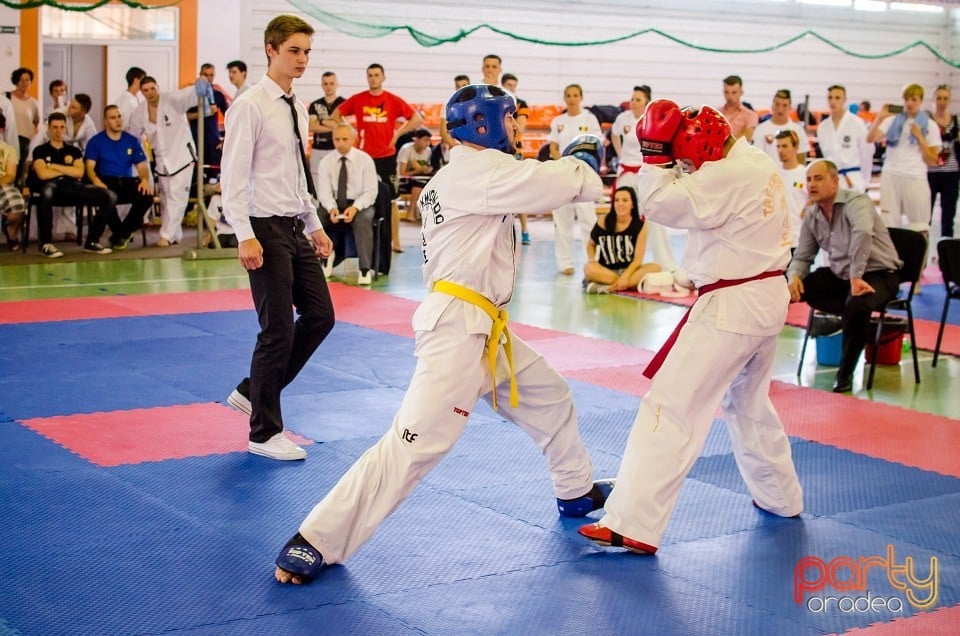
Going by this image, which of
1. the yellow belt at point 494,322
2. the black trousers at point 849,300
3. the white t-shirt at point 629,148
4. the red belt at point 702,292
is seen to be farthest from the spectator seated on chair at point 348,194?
the yellow belt at point 494,322

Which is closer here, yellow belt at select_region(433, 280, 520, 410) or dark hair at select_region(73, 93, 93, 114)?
yellow belt at select_region(433, 280, 520, 410)

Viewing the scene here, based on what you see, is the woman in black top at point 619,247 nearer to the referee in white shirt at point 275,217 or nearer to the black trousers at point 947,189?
the black trousers at point 947,189

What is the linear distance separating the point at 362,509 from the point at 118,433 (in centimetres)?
225

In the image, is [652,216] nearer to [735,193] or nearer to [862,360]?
[735,193]

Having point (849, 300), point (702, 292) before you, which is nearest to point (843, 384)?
point (849, 300)

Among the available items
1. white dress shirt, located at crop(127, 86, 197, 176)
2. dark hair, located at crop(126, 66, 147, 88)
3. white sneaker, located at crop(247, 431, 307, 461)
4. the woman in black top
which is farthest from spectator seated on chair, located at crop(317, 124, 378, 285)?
white sneaker, located at crop(247, 431, 307, 461)

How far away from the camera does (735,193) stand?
419 centimetres

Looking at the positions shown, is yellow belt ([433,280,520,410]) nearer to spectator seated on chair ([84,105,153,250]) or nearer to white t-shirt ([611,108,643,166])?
white t-shirt ([611,108,643,166])

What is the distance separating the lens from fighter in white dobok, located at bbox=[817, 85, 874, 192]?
12000 millimetres

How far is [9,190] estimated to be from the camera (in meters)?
12.4

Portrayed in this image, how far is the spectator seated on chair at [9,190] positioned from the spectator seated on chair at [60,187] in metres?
0.20

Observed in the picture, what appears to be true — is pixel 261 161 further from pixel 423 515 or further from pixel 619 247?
pixel 619 247

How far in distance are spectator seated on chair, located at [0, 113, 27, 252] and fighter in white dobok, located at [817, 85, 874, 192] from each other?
878 centimetres

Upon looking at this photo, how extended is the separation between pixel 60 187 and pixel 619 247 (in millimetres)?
6275
